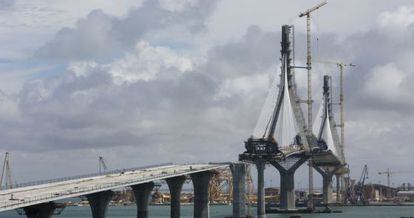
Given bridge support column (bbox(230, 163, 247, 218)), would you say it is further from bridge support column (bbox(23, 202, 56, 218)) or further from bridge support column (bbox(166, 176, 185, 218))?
bridge support column (bbox(23, 202, 56, 218))

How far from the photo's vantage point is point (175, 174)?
135m

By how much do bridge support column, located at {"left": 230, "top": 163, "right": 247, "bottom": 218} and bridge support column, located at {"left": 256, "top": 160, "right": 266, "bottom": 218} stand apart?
51.1 ft

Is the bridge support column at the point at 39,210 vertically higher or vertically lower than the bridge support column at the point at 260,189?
lower

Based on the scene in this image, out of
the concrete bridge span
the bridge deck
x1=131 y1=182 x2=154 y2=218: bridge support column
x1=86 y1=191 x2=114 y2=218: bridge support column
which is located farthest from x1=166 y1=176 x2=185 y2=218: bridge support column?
x1=86 y1=191 x2=114 y2=218: bridge support column

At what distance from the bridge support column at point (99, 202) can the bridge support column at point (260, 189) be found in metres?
78.0

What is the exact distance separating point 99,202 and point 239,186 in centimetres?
5999

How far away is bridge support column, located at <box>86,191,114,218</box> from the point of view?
4129 inches

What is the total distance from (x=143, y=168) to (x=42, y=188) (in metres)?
44.8

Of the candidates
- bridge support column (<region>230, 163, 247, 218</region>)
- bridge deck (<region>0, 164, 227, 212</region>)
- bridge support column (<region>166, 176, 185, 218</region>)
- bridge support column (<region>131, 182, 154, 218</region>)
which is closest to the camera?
bridge deck (<region>0, 164, 227, 212</region>)

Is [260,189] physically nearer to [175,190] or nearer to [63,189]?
[175,190]

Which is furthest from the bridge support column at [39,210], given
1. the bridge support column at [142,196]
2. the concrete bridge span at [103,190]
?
the bridge support column at [142,196]

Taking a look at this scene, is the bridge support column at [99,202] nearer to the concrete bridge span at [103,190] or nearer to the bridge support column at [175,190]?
the concrete bridge span at [103,190]

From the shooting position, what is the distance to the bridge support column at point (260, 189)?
182 meters

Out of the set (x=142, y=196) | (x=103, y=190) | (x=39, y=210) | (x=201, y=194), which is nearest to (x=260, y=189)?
(x=201, y=194)
